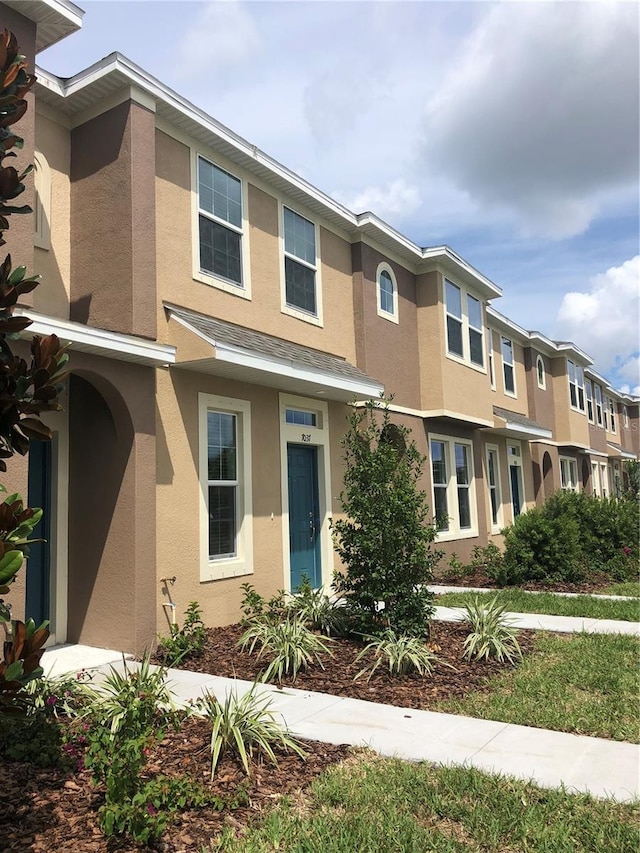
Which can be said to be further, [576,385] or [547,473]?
[576,385]

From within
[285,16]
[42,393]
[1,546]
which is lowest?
[1,546]

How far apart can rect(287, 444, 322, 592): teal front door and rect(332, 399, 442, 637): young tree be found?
2.71m

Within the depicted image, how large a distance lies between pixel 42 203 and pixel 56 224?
29cm

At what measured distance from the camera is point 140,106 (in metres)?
8.28

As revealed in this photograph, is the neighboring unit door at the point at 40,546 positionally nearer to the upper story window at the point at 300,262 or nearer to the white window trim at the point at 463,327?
the upper story window at the point at 300,262

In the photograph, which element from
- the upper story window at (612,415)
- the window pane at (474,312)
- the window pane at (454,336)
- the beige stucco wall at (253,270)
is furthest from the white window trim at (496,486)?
the upper story window at (612,415)

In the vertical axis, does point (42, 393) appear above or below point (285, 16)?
below

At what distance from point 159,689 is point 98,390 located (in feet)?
12.7

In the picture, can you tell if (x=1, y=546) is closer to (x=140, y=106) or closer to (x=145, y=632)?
(x=145, y=632)

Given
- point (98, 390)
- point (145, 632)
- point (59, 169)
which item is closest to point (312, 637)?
point (145, 632)

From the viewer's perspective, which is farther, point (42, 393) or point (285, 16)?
point (285, 16)

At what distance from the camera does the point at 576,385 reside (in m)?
26.8

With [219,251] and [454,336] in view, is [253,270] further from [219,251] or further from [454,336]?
[454,336]

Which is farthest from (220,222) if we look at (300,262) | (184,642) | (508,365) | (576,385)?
(576,385)
